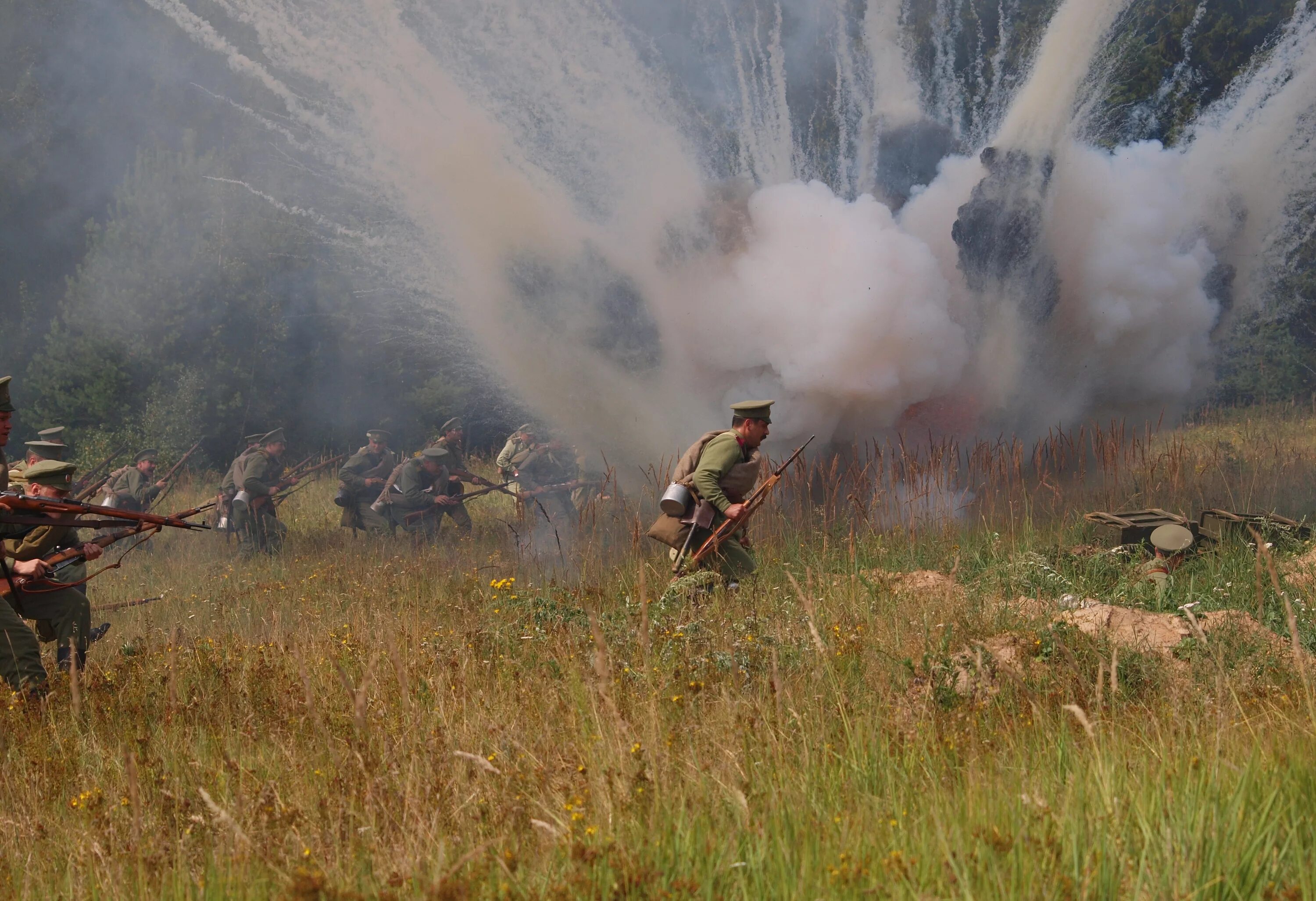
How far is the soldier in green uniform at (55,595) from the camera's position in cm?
670

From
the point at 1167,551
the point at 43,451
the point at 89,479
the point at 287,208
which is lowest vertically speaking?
the point at 1167,551

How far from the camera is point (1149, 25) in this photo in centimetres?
1697

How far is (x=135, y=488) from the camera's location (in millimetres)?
13875

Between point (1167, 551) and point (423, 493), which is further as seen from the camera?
point (423, 493)

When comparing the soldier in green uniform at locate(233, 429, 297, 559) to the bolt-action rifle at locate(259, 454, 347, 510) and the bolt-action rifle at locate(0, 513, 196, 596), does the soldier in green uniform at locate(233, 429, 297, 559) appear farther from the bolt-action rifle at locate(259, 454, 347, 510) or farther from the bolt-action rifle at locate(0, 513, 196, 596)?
the bolt-action rifle at locate(0, 513, 196, 596)

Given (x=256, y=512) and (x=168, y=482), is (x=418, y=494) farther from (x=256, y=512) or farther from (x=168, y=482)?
(x=168, y=482)

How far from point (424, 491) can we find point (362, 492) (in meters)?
0.99

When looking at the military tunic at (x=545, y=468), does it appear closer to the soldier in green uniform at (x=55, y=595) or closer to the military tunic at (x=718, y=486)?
the military tunic at (x=718, y=486)

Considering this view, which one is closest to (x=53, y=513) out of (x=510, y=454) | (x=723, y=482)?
(x=723, y=482)

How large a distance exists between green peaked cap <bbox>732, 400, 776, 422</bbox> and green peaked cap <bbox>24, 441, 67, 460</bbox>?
5963 mm

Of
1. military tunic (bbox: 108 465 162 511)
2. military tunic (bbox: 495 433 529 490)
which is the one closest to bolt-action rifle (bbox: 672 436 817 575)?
military tunic (bbox: 495 433 529 490)

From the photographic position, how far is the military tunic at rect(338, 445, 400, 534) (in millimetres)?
13727

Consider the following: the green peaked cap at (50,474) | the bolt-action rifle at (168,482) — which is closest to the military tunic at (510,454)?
the bolt-action rifle at (168,482)

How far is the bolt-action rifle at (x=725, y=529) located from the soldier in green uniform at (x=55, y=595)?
11.5 ft
